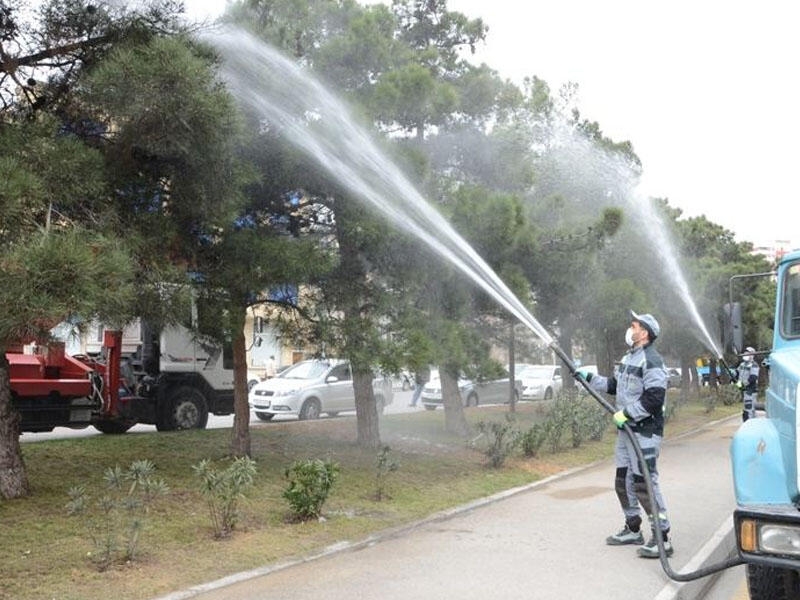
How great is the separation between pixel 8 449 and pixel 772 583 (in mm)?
6767

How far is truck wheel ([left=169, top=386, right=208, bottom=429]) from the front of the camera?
50.1ft

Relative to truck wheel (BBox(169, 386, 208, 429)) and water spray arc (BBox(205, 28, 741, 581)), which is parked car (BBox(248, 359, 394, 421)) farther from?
water spray arc (BBox(205, 28, 741, 581))

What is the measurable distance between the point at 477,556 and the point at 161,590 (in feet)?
8.38

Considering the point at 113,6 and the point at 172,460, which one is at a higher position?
the point at 113,6

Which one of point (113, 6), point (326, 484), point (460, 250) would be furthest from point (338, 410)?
point (113, 6)

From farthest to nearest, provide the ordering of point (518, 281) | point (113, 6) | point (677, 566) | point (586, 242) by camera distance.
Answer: point (586, 242) → point (518, 281) → point (113, 6) → point (677, 566)

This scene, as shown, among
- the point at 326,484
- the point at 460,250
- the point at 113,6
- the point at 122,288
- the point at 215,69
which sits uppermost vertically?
the point at 113,6

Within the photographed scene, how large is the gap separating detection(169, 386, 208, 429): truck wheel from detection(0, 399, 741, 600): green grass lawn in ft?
4.48

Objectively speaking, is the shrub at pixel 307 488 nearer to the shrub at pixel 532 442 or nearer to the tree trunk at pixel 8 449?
the tree trunk at pixel 8 449

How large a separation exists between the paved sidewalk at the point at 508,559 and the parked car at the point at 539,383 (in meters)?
24.6

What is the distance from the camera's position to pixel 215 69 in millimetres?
7758

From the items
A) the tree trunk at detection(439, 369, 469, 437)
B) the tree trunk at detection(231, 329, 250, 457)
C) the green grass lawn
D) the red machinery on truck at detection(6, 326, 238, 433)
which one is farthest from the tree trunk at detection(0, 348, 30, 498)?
the tree trunk at detection(439, 369, 469, 437)

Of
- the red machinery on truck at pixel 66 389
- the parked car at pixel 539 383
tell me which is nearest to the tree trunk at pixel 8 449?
the red machinery on truck at pixel 66 389

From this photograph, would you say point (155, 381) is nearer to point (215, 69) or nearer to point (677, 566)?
point (215, 69)
